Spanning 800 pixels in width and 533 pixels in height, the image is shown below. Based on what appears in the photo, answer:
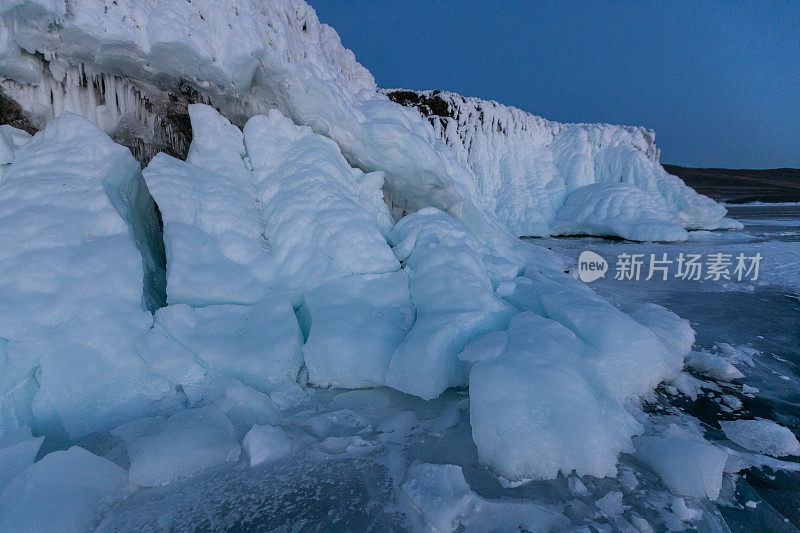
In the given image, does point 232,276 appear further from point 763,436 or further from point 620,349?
point 763,436

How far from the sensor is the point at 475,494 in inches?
68.5

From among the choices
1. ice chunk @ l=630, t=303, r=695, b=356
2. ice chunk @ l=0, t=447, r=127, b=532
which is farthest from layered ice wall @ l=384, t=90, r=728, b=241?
ice chunk @ l=0, t=447, r=127, b=532

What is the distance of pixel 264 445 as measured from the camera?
80.0 inches

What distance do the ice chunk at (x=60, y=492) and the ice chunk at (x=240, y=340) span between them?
3.09 feet

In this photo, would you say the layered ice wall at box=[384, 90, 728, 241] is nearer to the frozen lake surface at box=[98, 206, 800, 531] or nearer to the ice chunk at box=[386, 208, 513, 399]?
the ice chunk at box=[386, 208, 513, 399]

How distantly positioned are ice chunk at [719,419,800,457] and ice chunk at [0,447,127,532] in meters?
3.39

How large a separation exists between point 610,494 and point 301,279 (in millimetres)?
2827

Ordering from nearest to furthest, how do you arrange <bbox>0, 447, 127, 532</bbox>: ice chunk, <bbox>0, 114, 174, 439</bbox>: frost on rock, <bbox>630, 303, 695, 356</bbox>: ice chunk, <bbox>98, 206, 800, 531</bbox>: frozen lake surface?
1. <bbox>0, 447, 127, 532</bbox>: ice chunk
2. <bbox>98, 206, 800, 531</bbox>: frozen lake surface
3. <bbox>0, 114, 174, 439</bbox>: frost on rock
4. <bbox>630, 303, 695, 356</bbox>: ice chunk

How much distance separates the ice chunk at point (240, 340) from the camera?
8.94 ft

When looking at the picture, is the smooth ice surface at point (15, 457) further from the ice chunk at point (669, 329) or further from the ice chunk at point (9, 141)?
the ice chunk at point (669, 329)

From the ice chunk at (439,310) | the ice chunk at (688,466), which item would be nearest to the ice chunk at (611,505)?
the ice chunk at (688,466)

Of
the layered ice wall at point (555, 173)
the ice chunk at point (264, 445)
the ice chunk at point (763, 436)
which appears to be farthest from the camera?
the layered ice wall at point (555, 173)

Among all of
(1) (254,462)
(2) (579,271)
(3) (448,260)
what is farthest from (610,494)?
(2) (579,271)

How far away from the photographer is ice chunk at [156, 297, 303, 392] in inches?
107
